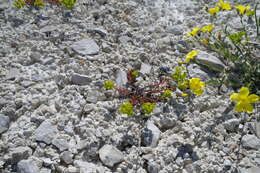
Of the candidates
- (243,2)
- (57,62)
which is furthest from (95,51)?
(243,2)

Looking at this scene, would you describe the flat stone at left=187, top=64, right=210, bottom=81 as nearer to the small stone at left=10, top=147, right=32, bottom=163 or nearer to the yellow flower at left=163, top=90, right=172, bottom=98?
the yellow flower at left=163, top=90, right=172, bottom=98

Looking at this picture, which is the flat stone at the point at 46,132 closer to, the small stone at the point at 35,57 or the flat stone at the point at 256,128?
the small stone at the point at 35,57

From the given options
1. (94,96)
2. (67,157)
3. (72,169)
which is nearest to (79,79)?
(94,96)

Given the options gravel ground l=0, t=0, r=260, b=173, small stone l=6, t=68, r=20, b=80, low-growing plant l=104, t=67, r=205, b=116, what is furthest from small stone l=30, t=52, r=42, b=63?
low-growing plant l=104, t=67, r=205, b=116

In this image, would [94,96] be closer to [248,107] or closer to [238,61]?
[248,107]

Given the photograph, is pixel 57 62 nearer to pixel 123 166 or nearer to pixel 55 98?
pixel 55 98

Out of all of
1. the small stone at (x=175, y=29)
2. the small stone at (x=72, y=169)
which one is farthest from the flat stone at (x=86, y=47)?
the small stone at (x=72, y=169)
